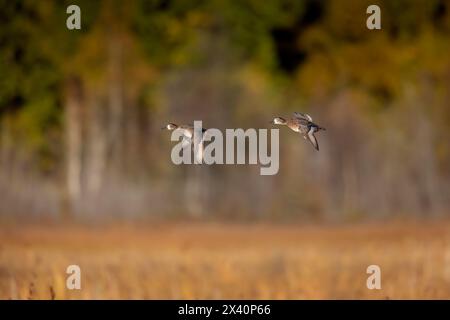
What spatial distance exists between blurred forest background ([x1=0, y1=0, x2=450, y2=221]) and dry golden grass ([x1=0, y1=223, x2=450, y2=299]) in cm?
197

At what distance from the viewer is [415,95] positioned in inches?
955

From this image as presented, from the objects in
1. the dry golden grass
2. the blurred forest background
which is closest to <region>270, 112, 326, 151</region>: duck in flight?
the dry golden grass

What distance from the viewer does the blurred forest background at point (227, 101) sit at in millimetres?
23328

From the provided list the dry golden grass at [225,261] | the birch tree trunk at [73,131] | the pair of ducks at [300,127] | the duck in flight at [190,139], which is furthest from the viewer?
the birch tree trunk at [73,131]

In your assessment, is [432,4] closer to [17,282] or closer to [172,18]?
[172,18]

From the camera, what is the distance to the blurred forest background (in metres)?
23.3

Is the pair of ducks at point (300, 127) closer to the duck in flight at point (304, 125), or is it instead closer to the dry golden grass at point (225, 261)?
the duck in flight at point (304, 125)

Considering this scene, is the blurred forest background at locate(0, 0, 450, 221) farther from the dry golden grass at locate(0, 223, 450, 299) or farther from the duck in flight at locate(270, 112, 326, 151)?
the duck in flight at locate(270, 112, 326, 151)

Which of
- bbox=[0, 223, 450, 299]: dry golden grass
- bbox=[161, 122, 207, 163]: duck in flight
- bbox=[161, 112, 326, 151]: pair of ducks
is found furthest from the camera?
bbox=[0, 223, 450, 299]: dry golden grass

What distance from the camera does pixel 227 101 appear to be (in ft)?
81.0

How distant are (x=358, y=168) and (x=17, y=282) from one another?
1556 centimetres

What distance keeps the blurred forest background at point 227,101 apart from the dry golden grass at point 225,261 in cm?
197

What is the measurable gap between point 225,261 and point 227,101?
37.9 feet

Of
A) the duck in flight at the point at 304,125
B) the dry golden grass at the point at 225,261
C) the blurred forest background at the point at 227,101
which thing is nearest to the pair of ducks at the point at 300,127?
the duck in flight at the point at 304,125
